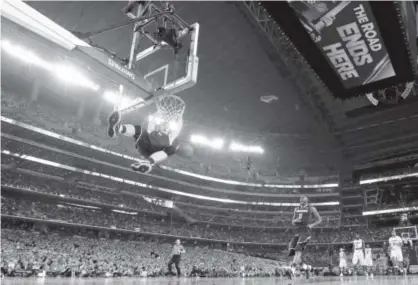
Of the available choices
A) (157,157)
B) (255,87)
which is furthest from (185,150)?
(255,87)

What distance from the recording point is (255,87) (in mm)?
37219

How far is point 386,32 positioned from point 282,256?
48606 millimetres

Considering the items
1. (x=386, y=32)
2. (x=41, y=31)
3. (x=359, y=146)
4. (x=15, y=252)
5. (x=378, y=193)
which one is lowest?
(x=15, y=252)

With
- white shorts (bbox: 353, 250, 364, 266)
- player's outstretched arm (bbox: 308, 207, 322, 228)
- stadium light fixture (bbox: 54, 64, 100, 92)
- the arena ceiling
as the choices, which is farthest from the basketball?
stadium light fixture (bbox: 54, 64, 100, 92)

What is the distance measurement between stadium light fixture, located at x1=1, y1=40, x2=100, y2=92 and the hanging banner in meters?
28.2

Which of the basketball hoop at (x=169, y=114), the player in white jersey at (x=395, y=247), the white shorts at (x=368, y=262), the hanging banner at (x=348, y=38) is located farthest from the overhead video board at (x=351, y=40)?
the white shorts at (x=368, y=262)

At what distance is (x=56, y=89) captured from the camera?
38.4m

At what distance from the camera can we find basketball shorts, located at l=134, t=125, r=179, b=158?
5.80 meters

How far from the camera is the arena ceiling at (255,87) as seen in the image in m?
26.5

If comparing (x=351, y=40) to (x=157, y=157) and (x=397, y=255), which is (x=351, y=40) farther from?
(x=397, y=255)

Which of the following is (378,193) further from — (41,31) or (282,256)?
(41,31)

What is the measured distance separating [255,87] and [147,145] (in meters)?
32.6

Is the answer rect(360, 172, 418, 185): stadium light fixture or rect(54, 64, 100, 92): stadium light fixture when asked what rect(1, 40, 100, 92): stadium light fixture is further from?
rect(360, 172, 418, 185): stadium light fixture

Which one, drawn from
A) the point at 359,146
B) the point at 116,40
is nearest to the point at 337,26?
the point at 116,40
